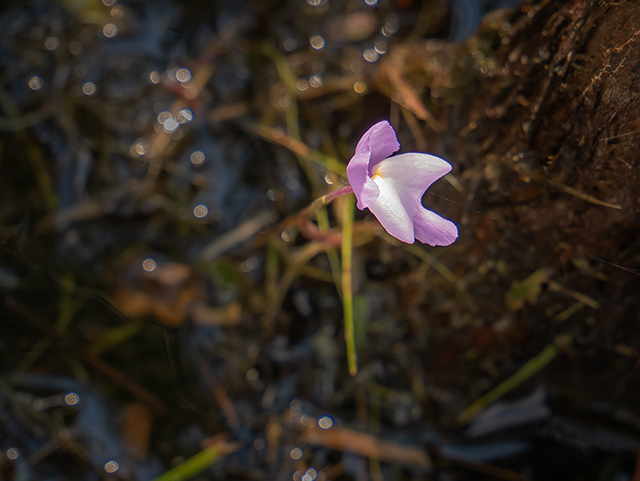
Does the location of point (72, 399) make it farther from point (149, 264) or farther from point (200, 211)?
point (200, 211)

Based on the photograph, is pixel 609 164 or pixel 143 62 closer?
pixel 609 164

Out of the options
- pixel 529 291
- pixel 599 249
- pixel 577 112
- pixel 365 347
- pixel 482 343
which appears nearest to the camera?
pixel 577 112

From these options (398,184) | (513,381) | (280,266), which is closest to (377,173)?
(398,184)

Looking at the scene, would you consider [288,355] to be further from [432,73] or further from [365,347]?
[432,73]

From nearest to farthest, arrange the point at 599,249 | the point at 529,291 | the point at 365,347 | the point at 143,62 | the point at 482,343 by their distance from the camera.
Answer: the point at 599,249 → the point at 529,291 → the point at 482,343 → the point at 365,347 → the point at 143,62

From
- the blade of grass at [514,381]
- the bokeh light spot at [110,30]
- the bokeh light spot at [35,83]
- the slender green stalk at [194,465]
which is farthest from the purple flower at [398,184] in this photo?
the bokeh light spot at [35,83]

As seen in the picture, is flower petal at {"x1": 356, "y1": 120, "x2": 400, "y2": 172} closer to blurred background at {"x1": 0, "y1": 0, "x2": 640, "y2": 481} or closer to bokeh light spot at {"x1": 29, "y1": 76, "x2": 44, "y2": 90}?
blurred background at {"x1": 0, "y1": 0, "x2": 640, "y2": 481}

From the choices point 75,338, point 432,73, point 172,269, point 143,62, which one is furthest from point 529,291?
point 143,62
